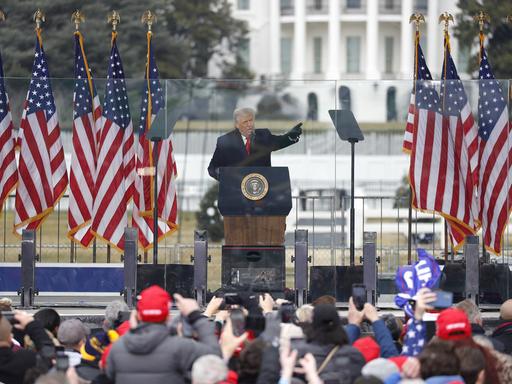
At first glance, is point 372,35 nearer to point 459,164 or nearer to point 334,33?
point 334,33

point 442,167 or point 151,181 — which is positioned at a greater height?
point 442,167

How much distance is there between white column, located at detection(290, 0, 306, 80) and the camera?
363ft

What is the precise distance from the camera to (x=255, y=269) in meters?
20.6

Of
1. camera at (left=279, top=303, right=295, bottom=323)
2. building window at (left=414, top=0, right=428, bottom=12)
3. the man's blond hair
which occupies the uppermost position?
building window at (left=414, top=0, right=428, bottom=12)

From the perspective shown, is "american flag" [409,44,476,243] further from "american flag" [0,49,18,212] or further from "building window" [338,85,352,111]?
"american flag" [0,49,18,212]

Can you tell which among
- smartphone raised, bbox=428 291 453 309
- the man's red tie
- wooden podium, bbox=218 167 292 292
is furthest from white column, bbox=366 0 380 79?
smartphone raised, bbox=428 291 453 309

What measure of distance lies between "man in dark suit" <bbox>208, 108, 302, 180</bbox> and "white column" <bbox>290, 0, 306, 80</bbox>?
8797 cm

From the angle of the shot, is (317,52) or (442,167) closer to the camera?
(442,167)

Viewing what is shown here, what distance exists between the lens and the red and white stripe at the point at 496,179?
831 inches

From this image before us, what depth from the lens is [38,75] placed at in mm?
22422

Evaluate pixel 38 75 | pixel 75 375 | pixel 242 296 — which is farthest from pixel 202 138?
pixel 75 375

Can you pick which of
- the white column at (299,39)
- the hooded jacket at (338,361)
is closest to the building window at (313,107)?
the hooded jacket at (338,361)

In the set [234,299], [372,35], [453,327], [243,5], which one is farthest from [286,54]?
[453,327]

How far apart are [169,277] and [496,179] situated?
12.9 ft
